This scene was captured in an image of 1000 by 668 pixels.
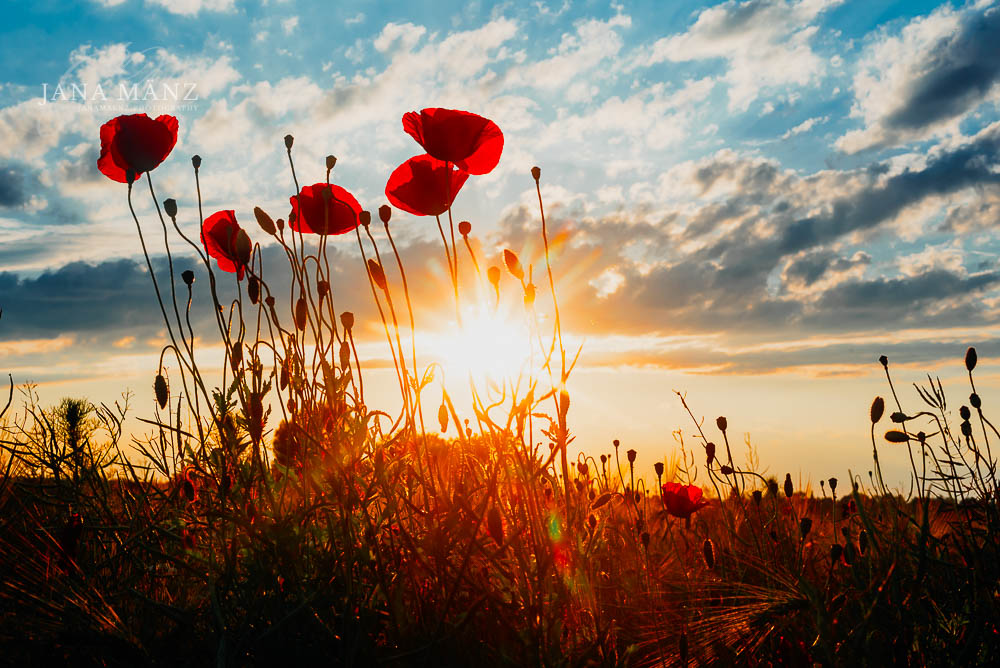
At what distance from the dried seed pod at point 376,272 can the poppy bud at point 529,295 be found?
13.7 inches

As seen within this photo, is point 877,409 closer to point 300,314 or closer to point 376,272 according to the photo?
point 376,272

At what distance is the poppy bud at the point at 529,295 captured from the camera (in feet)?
5.27

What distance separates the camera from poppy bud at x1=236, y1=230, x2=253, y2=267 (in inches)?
69.2

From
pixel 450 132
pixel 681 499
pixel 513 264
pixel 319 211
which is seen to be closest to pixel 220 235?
pixel 319 211

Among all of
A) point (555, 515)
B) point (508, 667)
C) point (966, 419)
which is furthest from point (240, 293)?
point (966, 419)

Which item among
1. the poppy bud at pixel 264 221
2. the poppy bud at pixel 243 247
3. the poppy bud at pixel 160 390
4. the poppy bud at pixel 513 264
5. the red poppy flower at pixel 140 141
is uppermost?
the red poppy flower at pixel 140 141

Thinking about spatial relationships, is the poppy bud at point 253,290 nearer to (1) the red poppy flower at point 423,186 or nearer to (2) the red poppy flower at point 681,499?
(1) the red poppy flower at point 423,186

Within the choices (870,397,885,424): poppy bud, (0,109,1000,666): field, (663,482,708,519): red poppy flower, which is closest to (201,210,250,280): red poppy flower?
(0,109,1000,666): field

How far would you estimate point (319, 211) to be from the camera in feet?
6.80

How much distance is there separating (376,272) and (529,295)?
0.39m

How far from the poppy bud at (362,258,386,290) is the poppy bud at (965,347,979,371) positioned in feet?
5.63

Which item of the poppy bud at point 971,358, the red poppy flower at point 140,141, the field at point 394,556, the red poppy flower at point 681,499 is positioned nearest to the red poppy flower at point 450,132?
the field at point 394,556

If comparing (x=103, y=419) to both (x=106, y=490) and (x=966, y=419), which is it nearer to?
(x=106, y=490)

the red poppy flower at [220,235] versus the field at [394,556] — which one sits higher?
the red poppy flower at [220,235]
